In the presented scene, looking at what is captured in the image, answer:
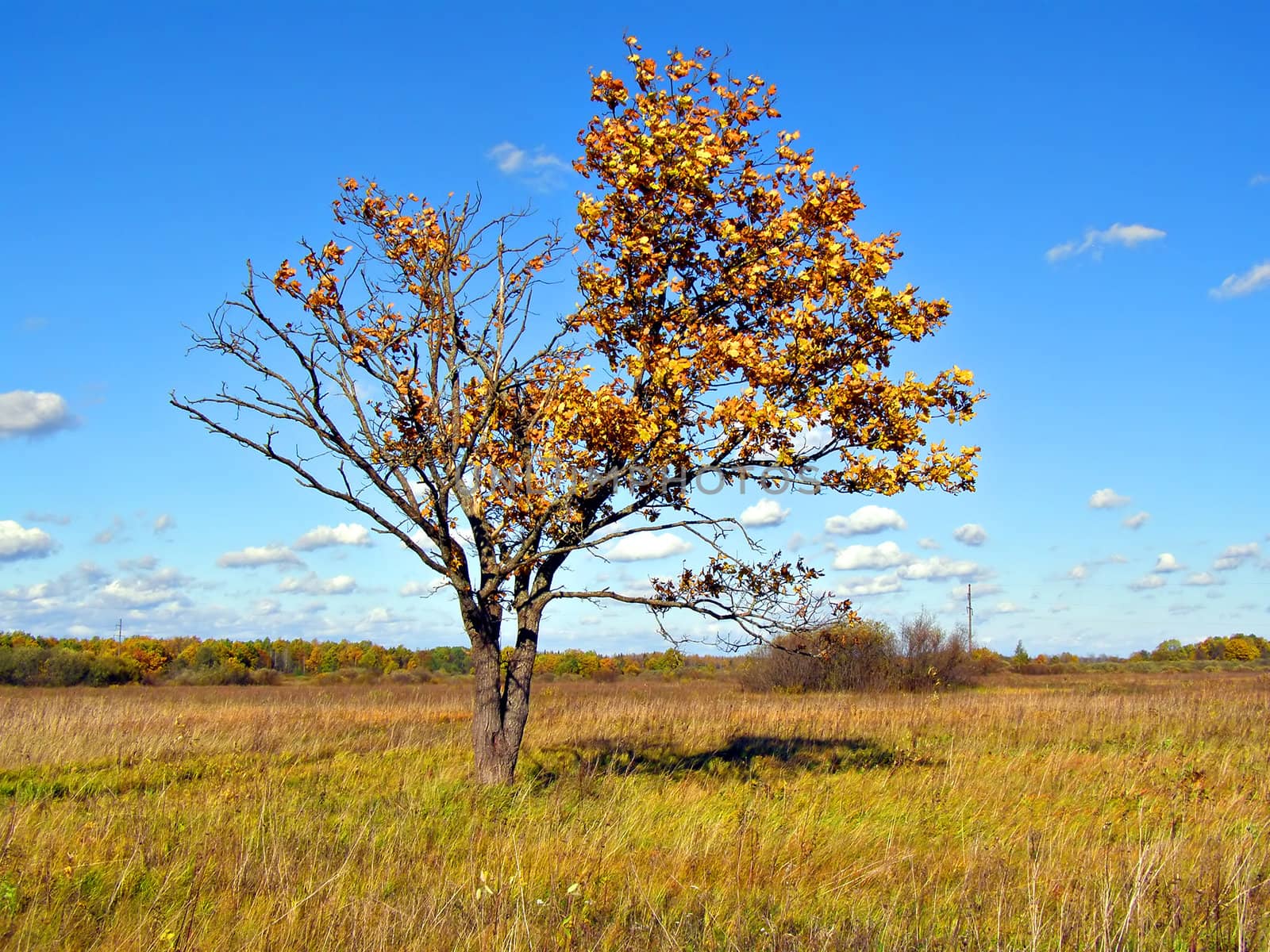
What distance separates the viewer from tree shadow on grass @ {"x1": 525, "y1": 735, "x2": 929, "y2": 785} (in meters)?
11.6

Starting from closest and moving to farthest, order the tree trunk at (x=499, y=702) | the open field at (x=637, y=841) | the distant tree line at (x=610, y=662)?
the open field at (x=637, y=841) < the tree trunk at (x=499, y=702) < the distant tree line at (x=610, y=662)

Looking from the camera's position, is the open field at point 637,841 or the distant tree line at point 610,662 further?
the distant tree line at point 610,662

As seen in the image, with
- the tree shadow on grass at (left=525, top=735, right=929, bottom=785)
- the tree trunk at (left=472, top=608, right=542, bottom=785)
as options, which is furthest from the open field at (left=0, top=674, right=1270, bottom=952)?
the tree trunk at (left=472, top=608, right=542, bottom=785)

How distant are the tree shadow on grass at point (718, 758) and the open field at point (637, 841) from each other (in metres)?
0.09

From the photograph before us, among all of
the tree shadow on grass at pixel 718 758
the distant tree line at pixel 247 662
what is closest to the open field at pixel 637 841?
the tree shadow on grass at pixel 718 758

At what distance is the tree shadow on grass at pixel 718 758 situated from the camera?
11.6m

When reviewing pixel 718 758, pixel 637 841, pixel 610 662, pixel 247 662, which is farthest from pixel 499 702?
pixel 610 662

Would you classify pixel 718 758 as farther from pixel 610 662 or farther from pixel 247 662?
pixel 610 662

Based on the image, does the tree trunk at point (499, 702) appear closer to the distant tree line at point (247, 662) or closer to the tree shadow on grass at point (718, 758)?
the tree shadow on grass at point (718, 758)

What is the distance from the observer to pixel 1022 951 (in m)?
5.07

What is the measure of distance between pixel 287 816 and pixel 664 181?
7197 mm

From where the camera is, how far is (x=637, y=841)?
7910 mm

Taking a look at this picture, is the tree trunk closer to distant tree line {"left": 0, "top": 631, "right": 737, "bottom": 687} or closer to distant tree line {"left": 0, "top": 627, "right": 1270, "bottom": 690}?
distant tree line {"left": 0, "top": 627, "right": 1270, "bottom": 690}

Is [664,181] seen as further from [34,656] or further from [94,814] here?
[34,656]
